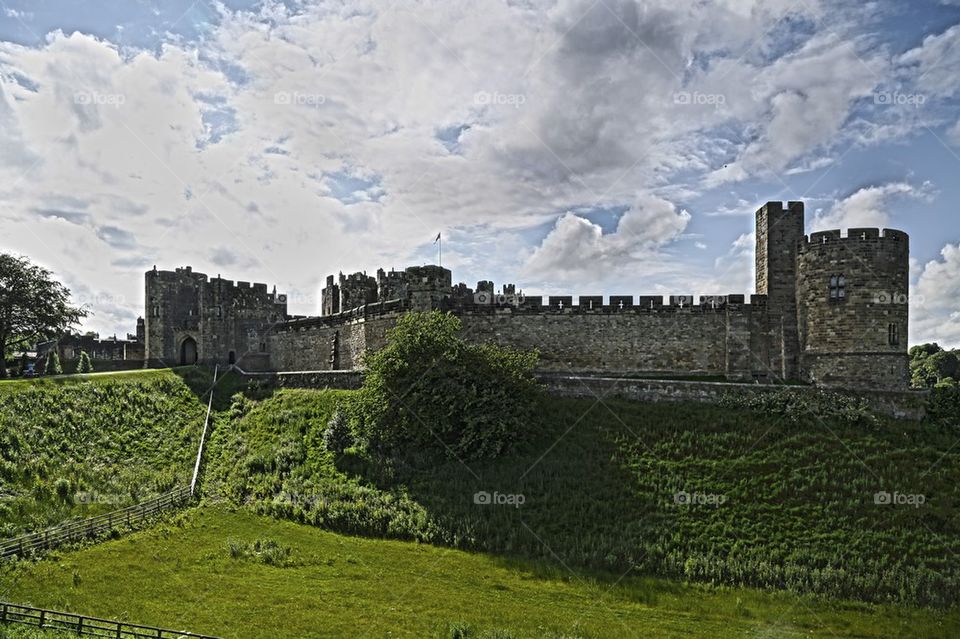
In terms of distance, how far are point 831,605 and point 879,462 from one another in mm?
7812

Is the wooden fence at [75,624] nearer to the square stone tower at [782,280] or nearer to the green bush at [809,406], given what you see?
the green bush at [809,406]

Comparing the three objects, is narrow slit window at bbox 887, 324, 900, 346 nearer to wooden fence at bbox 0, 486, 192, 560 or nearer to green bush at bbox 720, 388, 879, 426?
green bush at bbox 720, 388, 879, 426

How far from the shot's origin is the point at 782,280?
31.3 meters

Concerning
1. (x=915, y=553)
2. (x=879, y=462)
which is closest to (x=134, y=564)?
(x=915, y=553)

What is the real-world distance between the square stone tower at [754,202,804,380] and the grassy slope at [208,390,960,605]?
21.8 ft

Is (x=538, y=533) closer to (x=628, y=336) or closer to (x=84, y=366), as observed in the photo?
(x=628, y=336)

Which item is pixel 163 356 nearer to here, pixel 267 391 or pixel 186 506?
pixel 267 391

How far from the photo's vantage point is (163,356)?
45.4m

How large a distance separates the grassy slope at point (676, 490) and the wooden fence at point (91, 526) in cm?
222

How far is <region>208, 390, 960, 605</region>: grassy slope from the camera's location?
747 inches

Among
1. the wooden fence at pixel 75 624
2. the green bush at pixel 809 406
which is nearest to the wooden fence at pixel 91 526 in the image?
the wooden fence at pixel 75 624

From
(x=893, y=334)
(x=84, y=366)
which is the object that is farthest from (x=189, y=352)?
(x=893, y=334)

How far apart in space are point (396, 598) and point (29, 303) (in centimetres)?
3148

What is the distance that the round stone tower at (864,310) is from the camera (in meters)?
28.0
